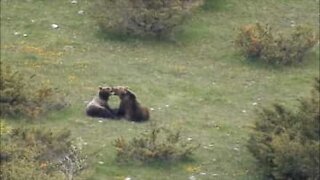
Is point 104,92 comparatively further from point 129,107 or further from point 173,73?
point 173,73

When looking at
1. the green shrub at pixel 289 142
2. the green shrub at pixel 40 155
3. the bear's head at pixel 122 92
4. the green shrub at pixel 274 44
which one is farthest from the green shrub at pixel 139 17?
the green shrub at pixel 289 142

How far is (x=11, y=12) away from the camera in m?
22.9

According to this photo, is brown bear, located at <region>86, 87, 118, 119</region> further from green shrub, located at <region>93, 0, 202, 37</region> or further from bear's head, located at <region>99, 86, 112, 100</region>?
green shrub, located at <region>93, 0, 202, 37</region>

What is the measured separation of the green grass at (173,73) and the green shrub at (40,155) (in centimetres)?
36

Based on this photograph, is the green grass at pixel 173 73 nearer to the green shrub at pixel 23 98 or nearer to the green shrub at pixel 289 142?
the green shrub at pixel 23 98

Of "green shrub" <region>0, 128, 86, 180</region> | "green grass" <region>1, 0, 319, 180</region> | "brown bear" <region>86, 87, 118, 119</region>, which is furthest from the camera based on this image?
"brown bear" <region>86, 87, 118, 119</region>

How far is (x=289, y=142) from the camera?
13094 mm

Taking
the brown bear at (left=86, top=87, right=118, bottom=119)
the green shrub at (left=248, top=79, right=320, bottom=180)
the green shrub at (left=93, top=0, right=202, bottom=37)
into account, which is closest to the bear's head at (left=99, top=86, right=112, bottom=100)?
the brown bear at (left=86, top=87, right=118, bottom=119)

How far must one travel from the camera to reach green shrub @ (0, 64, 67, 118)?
16062 millimetres

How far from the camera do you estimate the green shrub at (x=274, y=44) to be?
20719 millimetres

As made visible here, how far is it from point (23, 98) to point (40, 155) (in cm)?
305

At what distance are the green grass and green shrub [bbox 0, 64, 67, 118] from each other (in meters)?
0.25

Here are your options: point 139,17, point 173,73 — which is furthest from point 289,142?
point 139,17

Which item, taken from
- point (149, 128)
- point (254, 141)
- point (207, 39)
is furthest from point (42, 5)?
point (254, 141)
